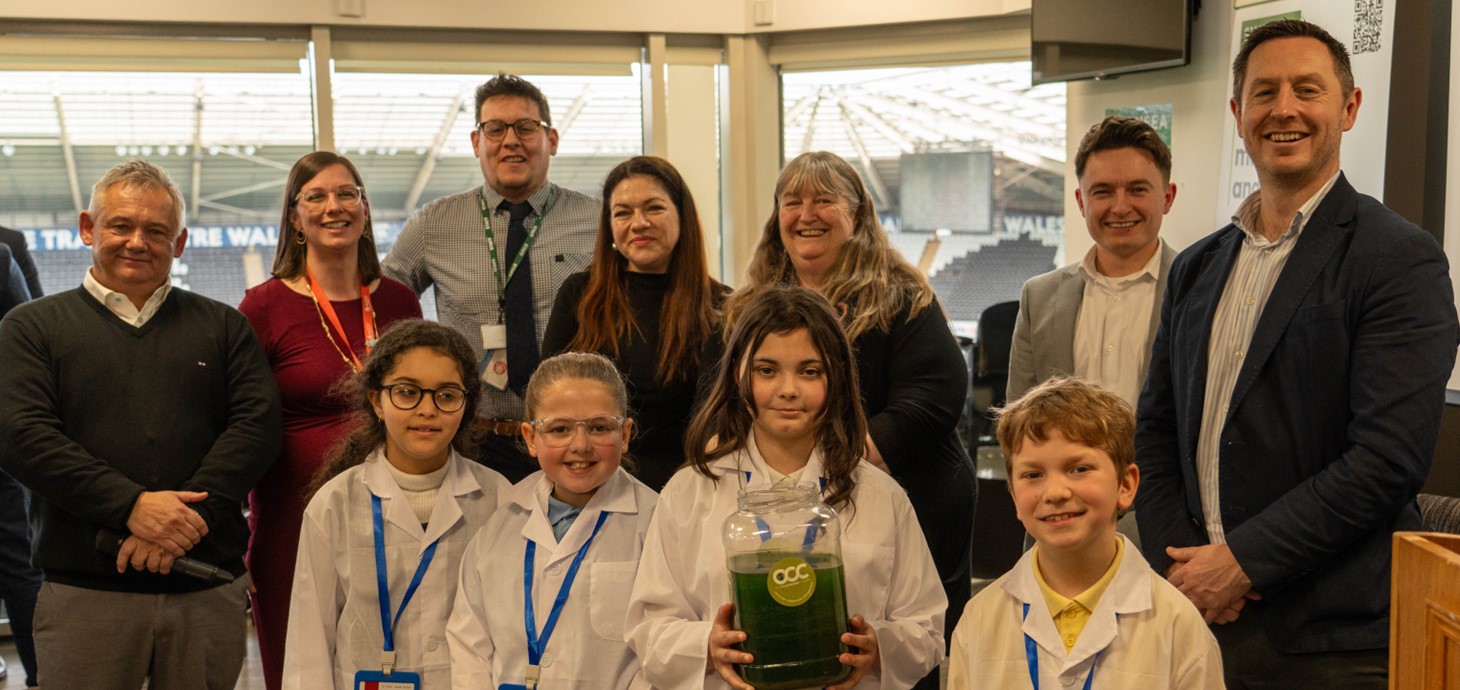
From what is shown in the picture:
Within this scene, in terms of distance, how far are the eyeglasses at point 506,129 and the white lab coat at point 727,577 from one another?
1403 millimetres

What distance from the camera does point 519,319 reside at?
325 cm

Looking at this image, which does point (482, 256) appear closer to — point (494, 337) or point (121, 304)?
point (494, 337)

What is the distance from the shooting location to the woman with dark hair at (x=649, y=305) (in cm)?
284

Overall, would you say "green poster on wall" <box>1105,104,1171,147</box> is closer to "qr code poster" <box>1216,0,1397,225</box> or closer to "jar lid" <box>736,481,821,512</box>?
"qr code poster" <box>1216,0,1397,225</box>

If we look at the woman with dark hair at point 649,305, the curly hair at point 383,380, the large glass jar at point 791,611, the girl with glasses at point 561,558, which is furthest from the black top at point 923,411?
the curly hair at point 383,380

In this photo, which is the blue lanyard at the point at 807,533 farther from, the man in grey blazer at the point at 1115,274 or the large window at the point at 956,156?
the large window at the point at 956,156

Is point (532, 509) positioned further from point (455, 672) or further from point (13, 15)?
point (13, 15)

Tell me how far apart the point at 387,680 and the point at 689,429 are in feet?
2.61

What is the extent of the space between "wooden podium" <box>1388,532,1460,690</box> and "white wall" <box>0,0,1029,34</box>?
3.86 metres

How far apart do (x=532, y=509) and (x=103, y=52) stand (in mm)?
3463

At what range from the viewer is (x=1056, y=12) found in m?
4.59

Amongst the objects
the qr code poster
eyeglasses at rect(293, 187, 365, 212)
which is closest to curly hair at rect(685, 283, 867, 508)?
eyeglasses at rect(293, 187, 365, 212)

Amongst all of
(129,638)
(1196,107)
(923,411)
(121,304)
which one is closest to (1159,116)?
(1196,107)

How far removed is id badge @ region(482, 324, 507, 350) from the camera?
128 inches
